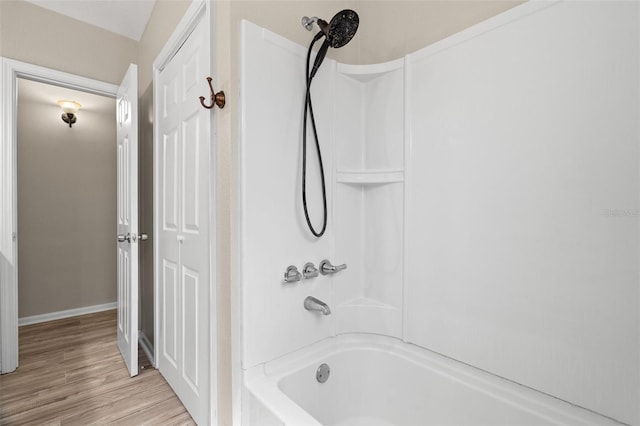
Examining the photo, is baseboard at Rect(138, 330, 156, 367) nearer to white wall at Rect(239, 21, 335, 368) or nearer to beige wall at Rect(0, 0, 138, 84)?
white wall at Rect(239, 21, 335, 368)

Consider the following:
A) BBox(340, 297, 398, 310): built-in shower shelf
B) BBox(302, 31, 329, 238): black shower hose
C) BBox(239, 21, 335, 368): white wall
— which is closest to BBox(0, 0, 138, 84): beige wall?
BBox(239, 21, 335, 368): white wall

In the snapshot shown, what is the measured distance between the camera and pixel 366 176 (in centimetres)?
153

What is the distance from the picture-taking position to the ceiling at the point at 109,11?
7.11 ft

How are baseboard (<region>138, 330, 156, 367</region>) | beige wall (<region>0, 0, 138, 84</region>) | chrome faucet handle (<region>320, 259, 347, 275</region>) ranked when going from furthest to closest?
baseboard (<region>138, 330, 156, 367</region>) → beige wall (<region>0, 0, 138, 84</region>) → chrome faucet handle (<region>320, 259, 347, 275</region>)

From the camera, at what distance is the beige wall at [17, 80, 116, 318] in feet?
9.99

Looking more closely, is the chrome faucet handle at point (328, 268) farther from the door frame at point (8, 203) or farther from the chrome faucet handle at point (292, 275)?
the door frame at point (8, 203)

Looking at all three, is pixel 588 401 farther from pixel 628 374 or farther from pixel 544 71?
pixel 544 71

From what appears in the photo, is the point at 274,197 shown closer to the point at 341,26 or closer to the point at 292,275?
the point at 292,275

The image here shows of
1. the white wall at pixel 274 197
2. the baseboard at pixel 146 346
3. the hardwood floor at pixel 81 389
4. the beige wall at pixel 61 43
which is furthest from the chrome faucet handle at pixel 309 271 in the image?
the beige wall at pixel 61 43

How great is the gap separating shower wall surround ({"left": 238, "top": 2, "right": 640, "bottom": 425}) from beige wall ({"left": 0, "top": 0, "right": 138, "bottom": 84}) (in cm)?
200

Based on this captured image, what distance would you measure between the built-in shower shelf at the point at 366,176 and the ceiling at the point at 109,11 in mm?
1993

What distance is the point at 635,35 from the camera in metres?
0.87

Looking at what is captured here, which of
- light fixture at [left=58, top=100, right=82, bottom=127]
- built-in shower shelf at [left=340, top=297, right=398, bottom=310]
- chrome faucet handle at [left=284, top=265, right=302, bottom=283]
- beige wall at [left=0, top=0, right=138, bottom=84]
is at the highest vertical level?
beige wall at [left=0, top=0, right=138, bottom=84]

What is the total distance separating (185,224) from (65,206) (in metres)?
2.58
